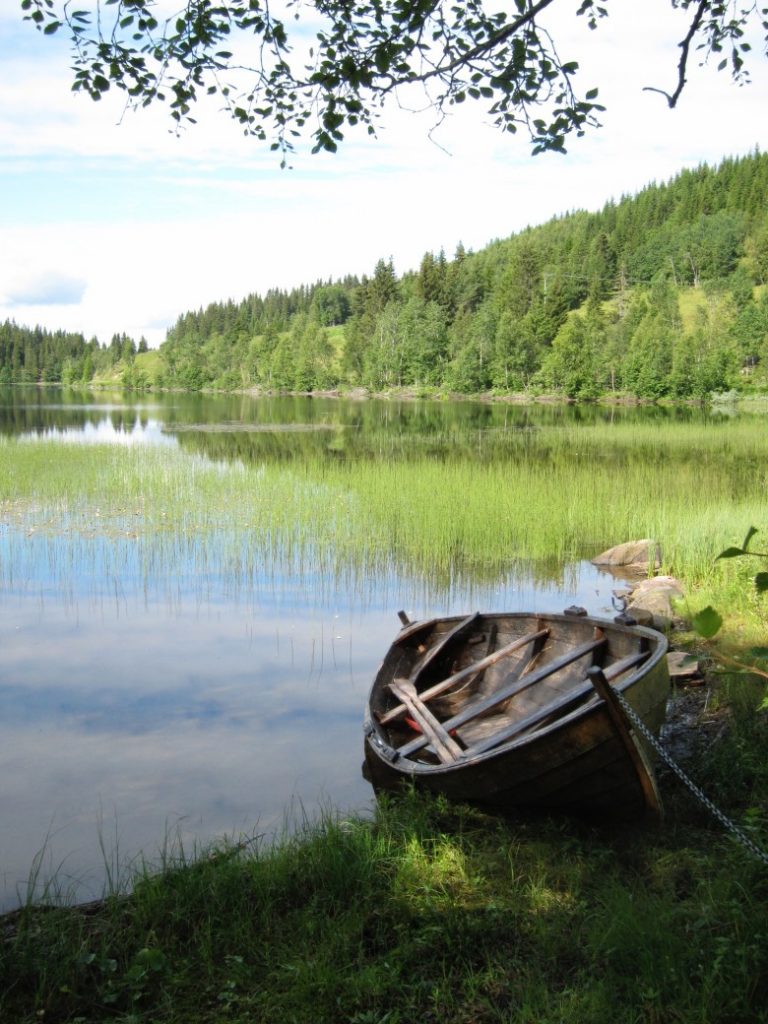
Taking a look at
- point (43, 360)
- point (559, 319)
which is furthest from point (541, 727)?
point (43, 360)

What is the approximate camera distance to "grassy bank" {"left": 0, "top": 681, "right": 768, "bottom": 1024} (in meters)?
3.80

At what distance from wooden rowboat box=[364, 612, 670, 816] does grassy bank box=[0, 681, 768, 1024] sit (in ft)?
1.12

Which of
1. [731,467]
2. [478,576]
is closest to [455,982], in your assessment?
[478,576]

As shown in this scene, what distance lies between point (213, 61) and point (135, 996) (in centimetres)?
588

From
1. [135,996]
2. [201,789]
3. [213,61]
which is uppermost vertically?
[213,61]

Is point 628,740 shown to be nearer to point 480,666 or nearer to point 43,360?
point 480,666

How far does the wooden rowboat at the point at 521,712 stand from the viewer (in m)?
5.34

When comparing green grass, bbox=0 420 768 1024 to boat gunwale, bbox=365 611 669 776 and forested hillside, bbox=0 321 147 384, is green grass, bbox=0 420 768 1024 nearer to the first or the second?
boat gunwale, bbox=365 611 669 776

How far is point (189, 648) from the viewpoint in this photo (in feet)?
35.0

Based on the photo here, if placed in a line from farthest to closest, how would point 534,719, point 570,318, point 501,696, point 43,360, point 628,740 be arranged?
point 43,360
point 570,318
point 501,696
point 534,719
point 628,740

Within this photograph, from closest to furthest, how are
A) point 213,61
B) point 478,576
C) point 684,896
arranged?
1. point 684,896
2. point 213,61
3. point 478,576

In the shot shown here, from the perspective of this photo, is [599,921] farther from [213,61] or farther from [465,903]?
[213,61]

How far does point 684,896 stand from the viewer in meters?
4.75

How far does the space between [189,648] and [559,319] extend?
102m
